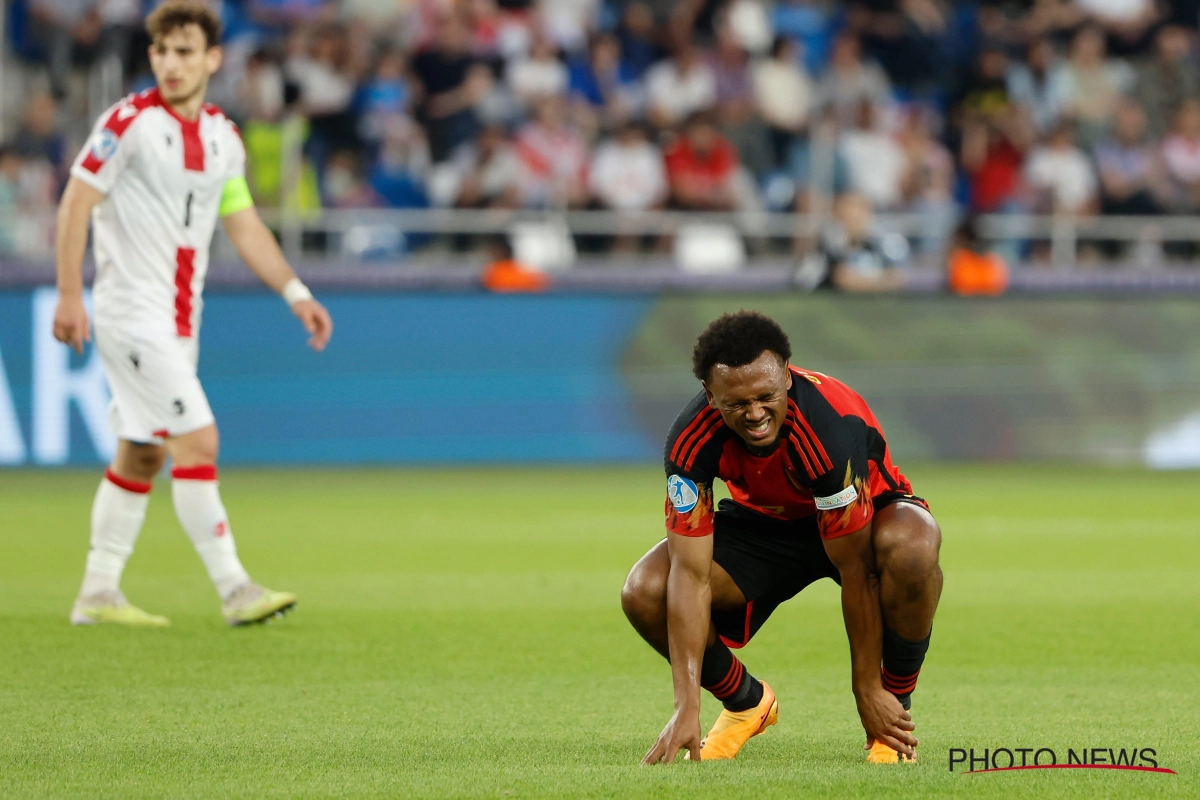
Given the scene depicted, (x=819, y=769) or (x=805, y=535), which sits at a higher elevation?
(x=805, y=535)

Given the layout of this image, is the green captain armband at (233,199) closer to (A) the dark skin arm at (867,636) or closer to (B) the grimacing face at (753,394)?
(B) the grimacing face at (753,394)

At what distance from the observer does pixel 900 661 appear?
479 cm

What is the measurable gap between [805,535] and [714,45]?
1484 centimetres

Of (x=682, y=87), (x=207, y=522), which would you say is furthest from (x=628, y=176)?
(x=207, y=522)

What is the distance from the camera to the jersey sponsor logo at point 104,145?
698cm

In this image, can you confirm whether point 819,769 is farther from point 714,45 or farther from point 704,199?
point 714,45

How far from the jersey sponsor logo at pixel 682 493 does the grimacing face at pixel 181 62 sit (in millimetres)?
3429

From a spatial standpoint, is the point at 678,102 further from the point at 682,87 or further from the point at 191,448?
the point at 191,448

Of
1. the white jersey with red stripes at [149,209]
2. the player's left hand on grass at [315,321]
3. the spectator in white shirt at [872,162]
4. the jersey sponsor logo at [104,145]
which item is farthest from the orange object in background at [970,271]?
the jersey sponsor logo at [104,145]

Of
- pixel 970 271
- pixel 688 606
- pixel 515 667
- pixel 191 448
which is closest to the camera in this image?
pixel 688 606

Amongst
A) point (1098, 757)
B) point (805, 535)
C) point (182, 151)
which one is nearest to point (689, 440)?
point (805, 535)

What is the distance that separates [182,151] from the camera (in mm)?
7168

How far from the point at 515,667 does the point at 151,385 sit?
1970 mm

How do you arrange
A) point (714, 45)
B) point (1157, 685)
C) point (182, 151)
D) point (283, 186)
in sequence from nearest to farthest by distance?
1. point (1157, 685)
2. point (182, 151)
3. point (283, 186)
4. point (714, 45)
